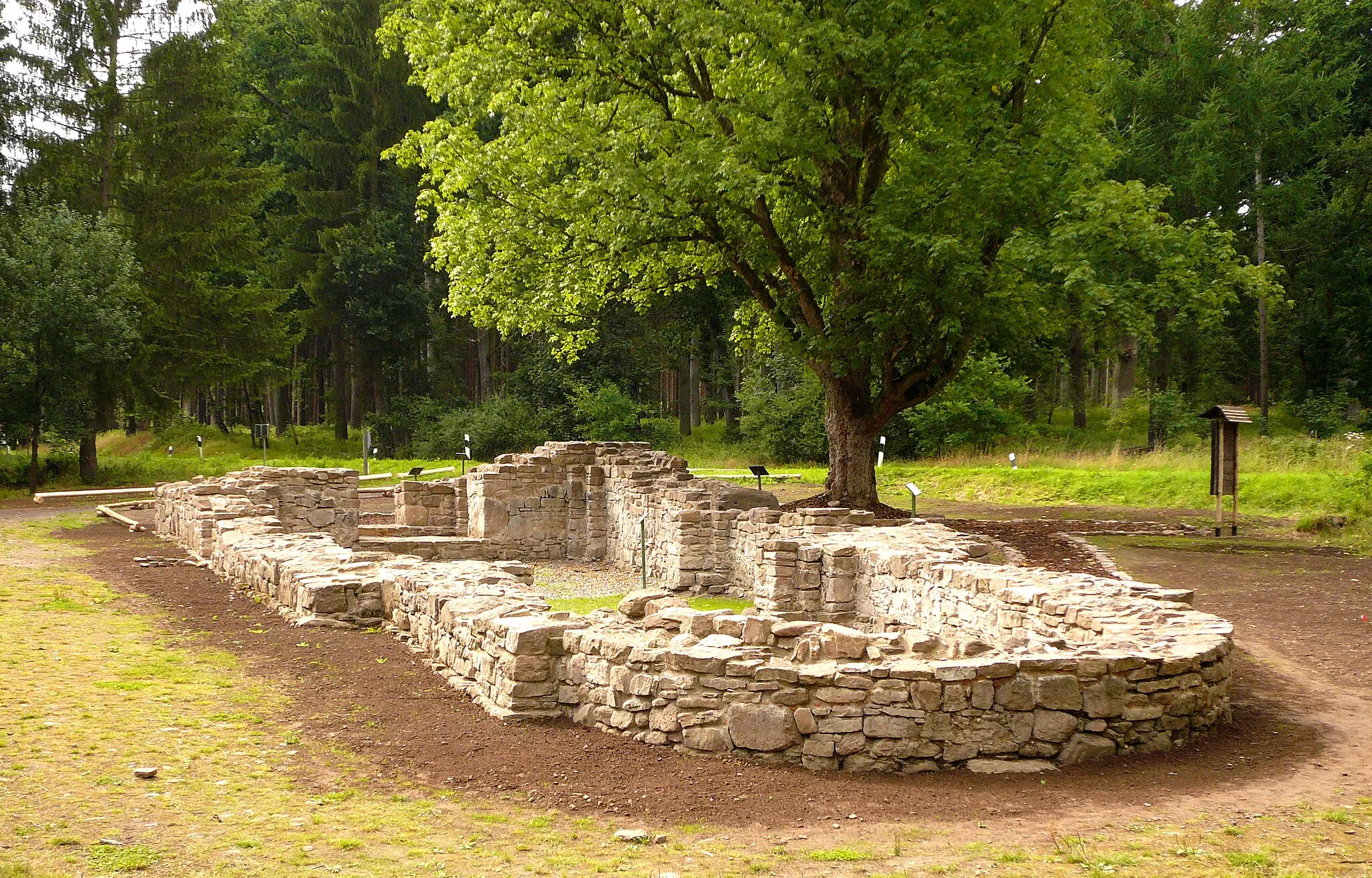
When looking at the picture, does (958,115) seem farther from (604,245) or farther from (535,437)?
(535,437)

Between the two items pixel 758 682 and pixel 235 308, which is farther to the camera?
pixel 235 308

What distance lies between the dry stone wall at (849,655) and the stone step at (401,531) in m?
8.11

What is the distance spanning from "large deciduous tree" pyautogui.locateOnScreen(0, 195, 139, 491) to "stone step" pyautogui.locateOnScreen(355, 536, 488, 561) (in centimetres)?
1265

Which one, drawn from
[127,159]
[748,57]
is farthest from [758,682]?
[127,159]

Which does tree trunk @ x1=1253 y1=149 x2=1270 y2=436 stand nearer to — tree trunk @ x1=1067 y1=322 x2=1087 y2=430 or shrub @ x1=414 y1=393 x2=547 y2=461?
tree trunk @ x1=1067 y1=322 x2=1087 y2=430

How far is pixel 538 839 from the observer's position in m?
5.96

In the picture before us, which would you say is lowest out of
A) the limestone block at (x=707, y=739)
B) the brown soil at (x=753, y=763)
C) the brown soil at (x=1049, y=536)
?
the brown soil at (x=753, y=763)

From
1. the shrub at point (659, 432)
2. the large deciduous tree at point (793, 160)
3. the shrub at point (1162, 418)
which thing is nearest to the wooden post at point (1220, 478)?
the large deciduous tree at point (793, 160)

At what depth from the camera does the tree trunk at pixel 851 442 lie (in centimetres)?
1912

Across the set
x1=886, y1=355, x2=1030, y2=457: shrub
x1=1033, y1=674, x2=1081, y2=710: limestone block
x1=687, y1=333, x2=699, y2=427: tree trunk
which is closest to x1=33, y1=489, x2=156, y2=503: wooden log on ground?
x1=687, y1=333, x2=699, y2=427: tree trunk

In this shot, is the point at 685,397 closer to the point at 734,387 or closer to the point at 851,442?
the point at 734,387

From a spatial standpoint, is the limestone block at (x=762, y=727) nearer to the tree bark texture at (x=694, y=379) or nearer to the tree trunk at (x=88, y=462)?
the tree trunk at (x=88, y=462)

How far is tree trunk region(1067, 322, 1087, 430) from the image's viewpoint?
3628 centimetres

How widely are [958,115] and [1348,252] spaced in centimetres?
2438
